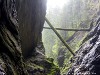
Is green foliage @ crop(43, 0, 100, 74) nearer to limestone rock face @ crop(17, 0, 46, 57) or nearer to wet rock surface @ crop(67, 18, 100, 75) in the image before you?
wet rock surface @ crop(67, 18, 100, 75)

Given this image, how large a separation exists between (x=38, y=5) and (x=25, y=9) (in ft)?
4.11

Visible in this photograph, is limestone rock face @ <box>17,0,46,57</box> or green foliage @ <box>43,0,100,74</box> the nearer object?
limestone rock face @ <box>17,0,46,57</box>

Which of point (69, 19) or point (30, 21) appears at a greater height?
point (30, 21)

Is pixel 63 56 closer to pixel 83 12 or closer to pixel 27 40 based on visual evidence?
pixel 83 12

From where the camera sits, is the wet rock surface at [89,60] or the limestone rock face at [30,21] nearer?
the limestone rock face at [30,21]

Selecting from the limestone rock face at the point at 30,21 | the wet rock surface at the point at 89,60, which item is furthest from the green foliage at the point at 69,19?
the limestone rock face at the point at 30,21

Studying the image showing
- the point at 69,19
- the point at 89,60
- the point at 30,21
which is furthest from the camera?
the point at 69,19

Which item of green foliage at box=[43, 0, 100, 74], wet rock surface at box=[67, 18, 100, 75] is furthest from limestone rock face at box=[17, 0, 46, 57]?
green foliage at box=[43, 0, 100, 74]

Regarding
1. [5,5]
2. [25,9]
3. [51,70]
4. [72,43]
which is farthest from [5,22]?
[72,43]

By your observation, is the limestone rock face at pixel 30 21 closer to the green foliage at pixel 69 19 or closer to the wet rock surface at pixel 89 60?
the wet rock surface at pixel 89 60

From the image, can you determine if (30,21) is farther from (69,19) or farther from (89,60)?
(69,19)

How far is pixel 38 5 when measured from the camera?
Result: 35.1 feet

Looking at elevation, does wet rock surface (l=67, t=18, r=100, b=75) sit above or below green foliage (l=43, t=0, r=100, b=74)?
above

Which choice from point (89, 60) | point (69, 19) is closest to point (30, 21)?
point (89, 60)
